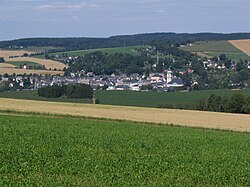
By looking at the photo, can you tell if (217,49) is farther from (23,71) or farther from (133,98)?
(133,98)

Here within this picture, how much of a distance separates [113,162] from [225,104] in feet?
160

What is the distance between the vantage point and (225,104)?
65.3 m

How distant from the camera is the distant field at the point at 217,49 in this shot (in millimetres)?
143188

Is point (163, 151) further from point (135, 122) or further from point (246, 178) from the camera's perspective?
point (135, 122)

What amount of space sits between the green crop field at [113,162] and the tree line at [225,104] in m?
38.9

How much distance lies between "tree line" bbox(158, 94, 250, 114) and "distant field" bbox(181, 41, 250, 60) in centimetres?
7137

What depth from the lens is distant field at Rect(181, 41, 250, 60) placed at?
143188 millimetres

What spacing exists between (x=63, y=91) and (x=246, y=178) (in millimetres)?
62007

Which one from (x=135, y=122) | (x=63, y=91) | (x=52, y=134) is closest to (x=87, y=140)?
(x=52, y=134)

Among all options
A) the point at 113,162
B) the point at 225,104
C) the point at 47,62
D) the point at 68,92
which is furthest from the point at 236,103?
the point at 47,62

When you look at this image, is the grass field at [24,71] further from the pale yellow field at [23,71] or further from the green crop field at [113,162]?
the green crop field at [113,162]

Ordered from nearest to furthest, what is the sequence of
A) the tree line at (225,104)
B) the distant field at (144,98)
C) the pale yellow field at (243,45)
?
the tree line at (225,104)
the distant field at (144,98)
the pale yellow field at (243,45)

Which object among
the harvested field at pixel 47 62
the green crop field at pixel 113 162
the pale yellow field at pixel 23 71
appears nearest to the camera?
the green crop field at pixel 113 162

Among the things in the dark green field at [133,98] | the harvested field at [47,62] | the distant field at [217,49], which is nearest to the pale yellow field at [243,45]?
the distant field at [217,49]
